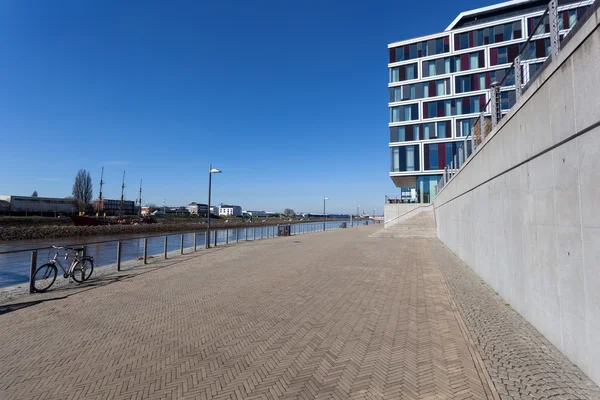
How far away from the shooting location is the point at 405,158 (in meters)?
39.2

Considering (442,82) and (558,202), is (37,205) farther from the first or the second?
(558,202)

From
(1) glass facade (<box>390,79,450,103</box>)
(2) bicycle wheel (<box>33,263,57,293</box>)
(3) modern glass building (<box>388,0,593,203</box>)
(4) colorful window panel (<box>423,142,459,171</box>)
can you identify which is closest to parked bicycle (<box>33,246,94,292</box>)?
(2) bicycle wheel (<box>33,263,57,293</box>)

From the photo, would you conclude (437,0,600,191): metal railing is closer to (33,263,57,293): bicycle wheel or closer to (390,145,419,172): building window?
(33,263,57,293): bicycle wheel

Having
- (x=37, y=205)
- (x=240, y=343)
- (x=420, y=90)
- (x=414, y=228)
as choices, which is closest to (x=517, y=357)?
(x=240, y=343)

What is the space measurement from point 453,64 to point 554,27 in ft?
125

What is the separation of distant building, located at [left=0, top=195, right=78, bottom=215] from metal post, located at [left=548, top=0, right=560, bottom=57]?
8296 cm

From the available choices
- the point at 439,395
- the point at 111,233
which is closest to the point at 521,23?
the point at 439,395

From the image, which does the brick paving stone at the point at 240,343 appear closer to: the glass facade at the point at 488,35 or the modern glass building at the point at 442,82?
the modern glass building at the point at 442,82

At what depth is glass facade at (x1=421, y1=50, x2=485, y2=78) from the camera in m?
36.8

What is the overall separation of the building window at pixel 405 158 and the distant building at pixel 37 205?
67.7 m

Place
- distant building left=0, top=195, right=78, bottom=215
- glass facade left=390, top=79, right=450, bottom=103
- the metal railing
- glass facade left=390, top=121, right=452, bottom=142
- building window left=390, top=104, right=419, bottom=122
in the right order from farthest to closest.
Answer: distant building left=0, top=195, right=78, bottom=215 < building window left=390, top=104, right=419, bottom=122 < glass facade left=390, top=79, right=450, bottom=103 < glass facade left=390, top=121, right=452, bottom=142 < the metal railing

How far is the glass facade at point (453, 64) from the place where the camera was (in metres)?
36.8

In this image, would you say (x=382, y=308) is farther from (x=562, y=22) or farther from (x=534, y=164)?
(x=562, y=22)

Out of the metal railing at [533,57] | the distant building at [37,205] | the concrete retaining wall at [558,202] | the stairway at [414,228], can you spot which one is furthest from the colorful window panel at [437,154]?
the distant building at [37,205]
